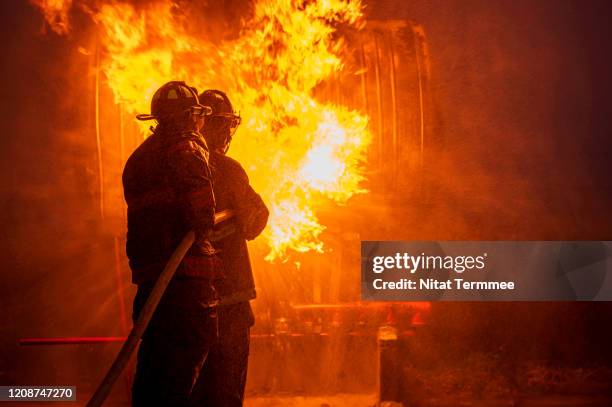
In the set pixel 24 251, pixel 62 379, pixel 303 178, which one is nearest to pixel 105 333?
pixel 62 379

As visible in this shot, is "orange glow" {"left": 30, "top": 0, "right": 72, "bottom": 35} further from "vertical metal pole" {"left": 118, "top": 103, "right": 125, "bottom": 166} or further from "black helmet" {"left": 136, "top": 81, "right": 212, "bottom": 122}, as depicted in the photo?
"black helmet" {"left": 136, "top": 81, "right": 212, "bottom": 122}

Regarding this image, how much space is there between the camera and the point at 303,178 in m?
4.51

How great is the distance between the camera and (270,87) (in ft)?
14.9

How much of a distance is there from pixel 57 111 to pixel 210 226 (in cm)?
273

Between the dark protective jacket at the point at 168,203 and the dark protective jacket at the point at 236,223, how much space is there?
0.83ft

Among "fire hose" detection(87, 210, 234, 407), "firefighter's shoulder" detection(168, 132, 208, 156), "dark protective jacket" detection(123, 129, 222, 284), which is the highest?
"firefighter's shoulder" detection(168, 132, 208, 156)

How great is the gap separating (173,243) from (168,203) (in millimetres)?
209

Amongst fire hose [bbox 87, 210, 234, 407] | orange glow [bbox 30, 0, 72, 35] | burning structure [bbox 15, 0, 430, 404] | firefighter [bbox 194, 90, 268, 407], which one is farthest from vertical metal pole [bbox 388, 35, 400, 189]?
orange glow [bbox 30, 0, 72, 35]

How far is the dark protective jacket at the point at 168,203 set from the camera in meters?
2.69

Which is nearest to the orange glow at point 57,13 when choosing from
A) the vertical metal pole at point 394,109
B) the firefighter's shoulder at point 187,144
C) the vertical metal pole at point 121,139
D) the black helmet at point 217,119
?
the vertical metal pole at point 121,139

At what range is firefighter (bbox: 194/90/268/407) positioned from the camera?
304 centimetres

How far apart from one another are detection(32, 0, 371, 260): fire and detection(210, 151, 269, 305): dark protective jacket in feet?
3.76

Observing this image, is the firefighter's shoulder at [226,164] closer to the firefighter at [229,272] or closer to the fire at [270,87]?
the firefighter at [229,272]

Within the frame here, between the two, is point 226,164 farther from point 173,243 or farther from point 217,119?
point 173,243
